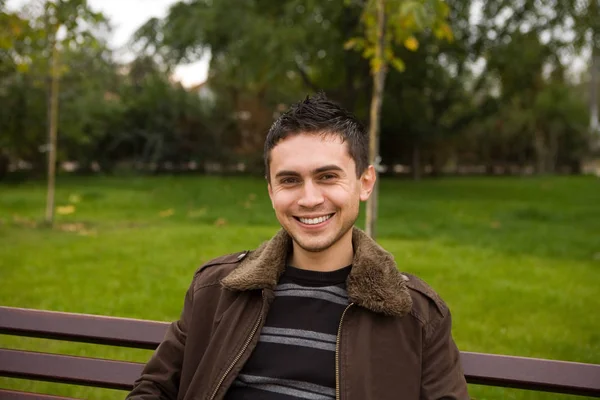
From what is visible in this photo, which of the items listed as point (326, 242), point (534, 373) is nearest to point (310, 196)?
point (326, 242)

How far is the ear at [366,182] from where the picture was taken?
7.40 ft

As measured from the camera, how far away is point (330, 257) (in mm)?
2195

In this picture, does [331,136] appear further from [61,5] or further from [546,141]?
[546,141]

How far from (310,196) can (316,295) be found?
35 cm

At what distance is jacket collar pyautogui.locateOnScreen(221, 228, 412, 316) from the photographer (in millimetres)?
1944

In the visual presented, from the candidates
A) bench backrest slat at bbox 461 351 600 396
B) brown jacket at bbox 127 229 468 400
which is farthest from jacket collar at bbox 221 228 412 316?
bench backrest slat at bbox 461 351 600 396

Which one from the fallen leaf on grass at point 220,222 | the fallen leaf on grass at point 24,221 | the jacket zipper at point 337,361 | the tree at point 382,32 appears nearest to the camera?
the jacket zipper at point 337,361

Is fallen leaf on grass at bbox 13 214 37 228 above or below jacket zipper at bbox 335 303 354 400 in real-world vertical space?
below

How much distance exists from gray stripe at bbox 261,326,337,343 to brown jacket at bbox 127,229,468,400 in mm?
51

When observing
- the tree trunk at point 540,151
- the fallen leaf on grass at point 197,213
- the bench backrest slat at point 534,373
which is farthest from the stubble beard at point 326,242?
the tree trunk at point 540,151

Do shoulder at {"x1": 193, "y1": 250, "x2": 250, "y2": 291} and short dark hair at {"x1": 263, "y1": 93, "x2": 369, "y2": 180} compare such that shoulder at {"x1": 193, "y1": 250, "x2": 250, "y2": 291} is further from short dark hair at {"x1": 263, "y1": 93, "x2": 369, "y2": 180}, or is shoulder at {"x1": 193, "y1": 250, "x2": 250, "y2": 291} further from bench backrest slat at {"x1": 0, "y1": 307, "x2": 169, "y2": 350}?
short dark hair at {"x1": 263, "y1": 93, "x2": 369, "y2": 180}

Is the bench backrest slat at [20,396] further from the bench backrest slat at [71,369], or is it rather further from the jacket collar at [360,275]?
the jacket collar at [360,275]

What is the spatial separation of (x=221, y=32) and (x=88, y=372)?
16780mm

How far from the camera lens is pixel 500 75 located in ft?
69.5
